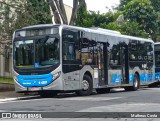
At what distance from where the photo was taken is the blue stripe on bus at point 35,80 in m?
19.6

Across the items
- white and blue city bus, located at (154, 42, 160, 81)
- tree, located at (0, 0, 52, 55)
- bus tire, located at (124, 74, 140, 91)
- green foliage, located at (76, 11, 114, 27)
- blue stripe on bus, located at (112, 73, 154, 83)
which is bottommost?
bus tire, located at (124, 74, 140, 91)

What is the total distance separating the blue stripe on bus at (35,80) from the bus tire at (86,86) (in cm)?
227

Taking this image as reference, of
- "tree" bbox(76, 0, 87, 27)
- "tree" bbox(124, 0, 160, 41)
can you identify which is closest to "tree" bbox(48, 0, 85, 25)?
"tree" bbox(76, 0, 87, 27)

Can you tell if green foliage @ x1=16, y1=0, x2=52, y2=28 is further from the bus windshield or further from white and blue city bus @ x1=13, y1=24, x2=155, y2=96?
the bus windshield

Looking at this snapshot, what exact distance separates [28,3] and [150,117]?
644 inches

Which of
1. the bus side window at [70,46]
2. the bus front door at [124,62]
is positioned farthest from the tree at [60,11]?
the bus side window at [70,46]


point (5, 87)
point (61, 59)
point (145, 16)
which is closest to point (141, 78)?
point (5, 87)

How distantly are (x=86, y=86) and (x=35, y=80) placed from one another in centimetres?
291

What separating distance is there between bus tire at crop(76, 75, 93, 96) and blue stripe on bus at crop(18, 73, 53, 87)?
227 cm

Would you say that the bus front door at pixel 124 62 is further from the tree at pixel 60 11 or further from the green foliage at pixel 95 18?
the green foliage at pixel 95 18

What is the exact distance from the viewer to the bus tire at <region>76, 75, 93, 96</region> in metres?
21.2

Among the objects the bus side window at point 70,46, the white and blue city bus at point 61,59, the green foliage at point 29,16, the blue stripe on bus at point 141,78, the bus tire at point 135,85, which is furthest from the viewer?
the bus tire at point 135,85

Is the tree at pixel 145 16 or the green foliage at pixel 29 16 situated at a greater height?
the tree at pixel 145 16

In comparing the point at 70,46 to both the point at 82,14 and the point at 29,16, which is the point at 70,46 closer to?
the point at 29,16
